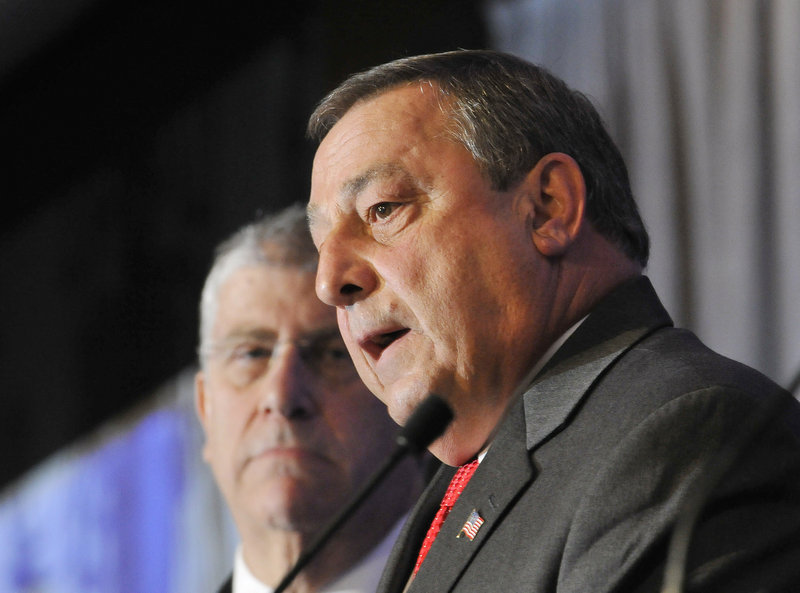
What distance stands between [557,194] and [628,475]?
2.13 ft

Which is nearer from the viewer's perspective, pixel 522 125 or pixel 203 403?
pixel 522 125

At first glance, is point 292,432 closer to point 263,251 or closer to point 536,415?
point 263,251

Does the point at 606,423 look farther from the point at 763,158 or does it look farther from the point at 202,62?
the point at 202,62

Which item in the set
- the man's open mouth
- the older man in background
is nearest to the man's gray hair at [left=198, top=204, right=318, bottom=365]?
the older man in background

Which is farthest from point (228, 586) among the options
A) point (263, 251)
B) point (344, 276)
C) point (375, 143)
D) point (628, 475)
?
point (628, 475)

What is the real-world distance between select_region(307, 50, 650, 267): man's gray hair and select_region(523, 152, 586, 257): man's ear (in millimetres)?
23

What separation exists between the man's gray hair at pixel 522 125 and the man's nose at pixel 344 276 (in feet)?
0.86

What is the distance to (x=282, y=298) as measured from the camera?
9.05 feet

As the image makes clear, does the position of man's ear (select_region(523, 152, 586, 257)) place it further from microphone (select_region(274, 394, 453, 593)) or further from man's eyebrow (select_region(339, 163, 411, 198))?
microphone (select_region(274, 394, 453, 593))

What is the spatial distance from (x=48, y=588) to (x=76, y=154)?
1985 millimetres

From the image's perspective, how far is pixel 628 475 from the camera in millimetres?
1285

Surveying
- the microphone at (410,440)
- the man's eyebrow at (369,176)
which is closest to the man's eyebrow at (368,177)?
the man's eyebrow at (369,176)

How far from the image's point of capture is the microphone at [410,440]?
1402 millimetres

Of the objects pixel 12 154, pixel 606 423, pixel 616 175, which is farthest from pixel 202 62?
pixel 606 423
